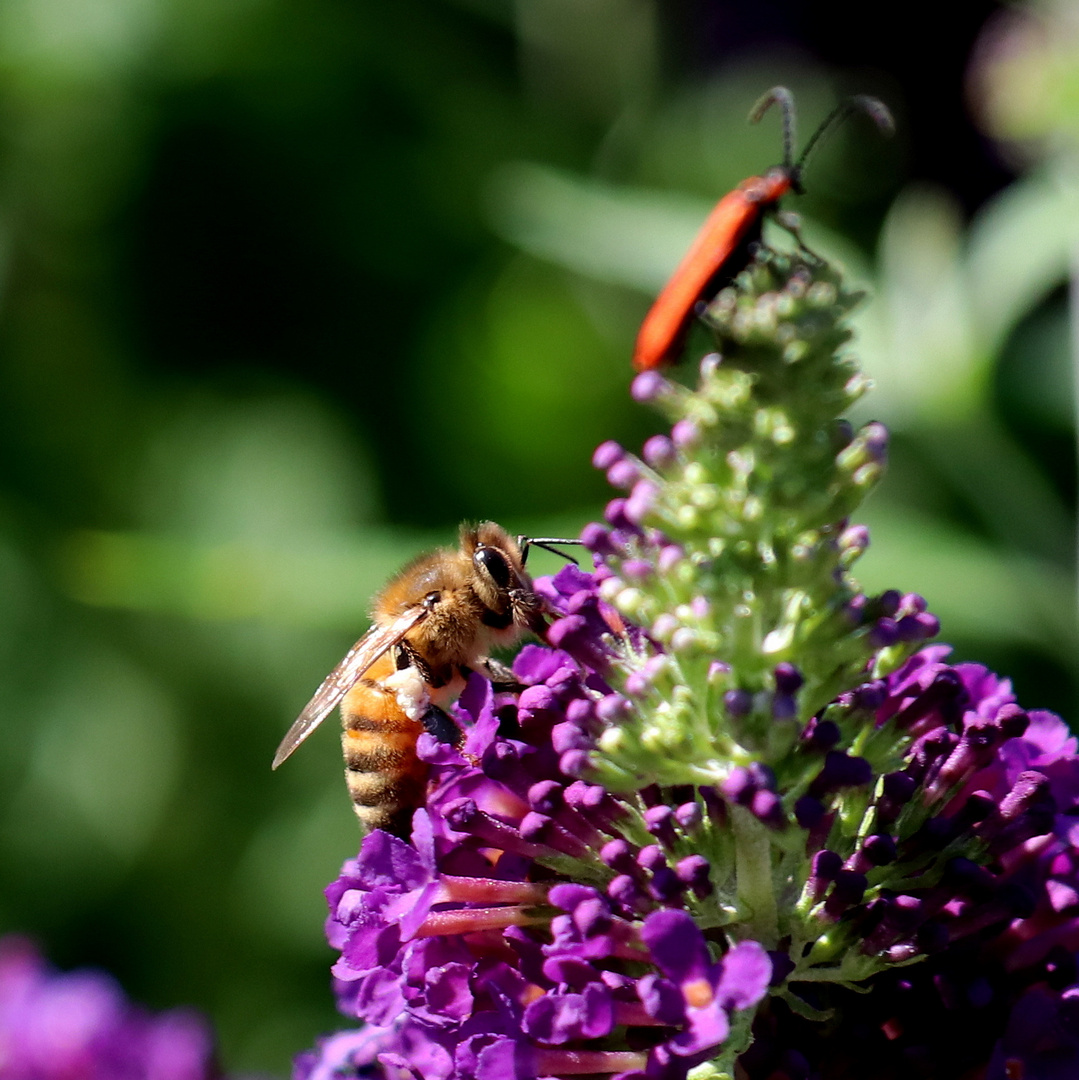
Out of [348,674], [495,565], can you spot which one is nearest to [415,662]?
[348,674]

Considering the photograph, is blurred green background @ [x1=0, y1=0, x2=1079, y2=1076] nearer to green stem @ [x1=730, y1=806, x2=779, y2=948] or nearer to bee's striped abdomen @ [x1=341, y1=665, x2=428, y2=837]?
bee's striped abdomen @ [x1=341, y1=665, x2=428, y2=837]

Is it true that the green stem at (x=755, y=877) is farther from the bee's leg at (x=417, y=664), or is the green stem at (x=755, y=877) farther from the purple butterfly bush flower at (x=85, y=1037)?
the purple butterfly bush flower at (x=85, y=1037)

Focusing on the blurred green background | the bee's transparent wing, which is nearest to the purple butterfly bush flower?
the blurred green background

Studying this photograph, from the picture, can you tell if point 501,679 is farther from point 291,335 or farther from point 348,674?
point 291,335

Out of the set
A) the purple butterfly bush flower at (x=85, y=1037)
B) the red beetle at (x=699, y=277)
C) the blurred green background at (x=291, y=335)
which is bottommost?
the purple butterfly bush flower at (x=85, y=1037)

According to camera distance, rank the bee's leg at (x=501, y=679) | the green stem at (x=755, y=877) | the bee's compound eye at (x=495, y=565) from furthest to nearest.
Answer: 1. the bee's compound eye at (x=495, y=565)
2. the bee's leg at (x=501, y=679)
3. the green stem at (x=755, y=877)

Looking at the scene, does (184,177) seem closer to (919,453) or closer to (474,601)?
(919,453)

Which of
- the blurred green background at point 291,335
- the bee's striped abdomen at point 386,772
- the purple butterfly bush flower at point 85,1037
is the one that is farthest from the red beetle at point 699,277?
the blurred green background at point 291,335
